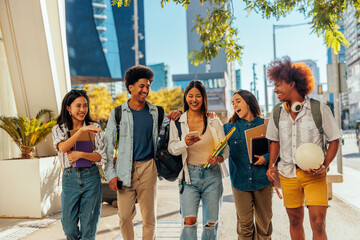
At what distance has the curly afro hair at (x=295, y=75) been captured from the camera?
134 inches

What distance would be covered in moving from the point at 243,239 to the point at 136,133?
1.64 meters

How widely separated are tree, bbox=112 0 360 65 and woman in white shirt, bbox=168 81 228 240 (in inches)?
44.5

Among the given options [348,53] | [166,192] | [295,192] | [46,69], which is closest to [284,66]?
[295,192]

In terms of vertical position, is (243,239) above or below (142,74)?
below

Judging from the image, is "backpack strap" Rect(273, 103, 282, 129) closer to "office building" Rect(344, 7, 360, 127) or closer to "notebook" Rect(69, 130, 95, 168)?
"notebook" Rect(69, 130, 95, 168)

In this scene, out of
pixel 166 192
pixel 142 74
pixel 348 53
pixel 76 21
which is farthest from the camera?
pixel 348 53

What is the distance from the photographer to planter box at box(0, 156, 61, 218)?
668cm

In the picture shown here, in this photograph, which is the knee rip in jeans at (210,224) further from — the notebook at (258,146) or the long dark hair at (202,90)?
the long dark hair at (202,90)

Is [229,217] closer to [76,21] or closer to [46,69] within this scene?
[46,69]

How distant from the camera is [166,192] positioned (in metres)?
9.38

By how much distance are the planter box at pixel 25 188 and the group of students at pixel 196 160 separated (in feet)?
11.1

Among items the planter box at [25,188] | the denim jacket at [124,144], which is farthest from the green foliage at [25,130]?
the denim jacket at [124,144]

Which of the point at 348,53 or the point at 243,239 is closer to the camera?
the point at 243,239

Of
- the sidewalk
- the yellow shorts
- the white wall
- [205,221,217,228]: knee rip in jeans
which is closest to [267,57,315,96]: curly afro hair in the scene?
the yellow shorts
